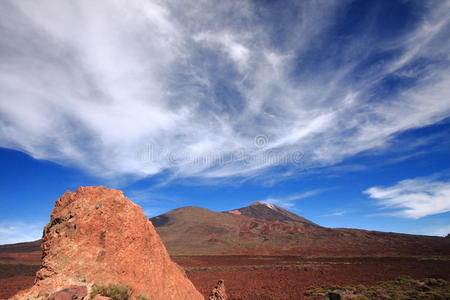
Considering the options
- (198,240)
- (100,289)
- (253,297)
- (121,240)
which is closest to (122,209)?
(121,240)

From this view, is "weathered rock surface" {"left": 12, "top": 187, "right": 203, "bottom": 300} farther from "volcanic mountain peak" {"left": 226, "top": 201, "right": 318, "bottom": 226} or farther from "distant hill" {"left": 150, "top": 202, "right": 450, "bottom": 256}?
"volcanic mountain peak" {"left": 226, "top": 201, "right": 318, "bottom": 226}

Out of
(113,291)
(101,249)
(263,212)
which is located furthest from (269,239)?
(113,291)

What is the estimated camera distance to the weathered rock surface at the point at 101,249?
5.02 meters

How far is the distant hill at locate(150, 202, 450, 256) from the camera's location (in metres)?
71.8

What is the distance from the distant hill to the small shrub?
68749 mm

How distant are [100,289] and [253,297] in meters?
16.9

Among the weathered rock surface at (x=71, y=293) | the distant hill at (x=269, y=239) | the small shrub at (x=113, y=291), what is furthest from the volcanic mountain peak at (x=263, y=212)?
the weathered rock surface at (x=71, y=293)

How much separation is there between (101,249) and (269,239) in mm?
96249

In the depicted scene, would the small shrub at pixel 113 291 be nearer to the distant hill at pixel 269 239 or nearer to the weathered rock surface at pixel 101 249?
the weathered rock surface at pixel 101 249

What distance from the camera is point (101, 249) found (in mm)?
5629

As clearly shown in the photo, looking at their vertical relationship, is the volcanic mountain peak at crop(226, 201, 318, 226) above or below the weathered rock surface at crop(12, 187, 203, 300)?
above

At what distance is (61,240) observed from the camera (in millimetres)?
5453

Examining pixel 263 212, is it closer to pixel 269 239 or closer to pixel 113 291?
pixel 269 239

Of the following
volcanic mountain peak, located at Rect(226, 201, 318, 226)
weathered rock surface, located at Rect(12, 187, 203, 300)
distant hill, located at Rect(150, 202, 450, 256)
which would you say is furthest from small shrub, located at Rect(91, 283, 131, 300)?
volcanic mountain peak, located at Rect(226, 201, 318, 226)
